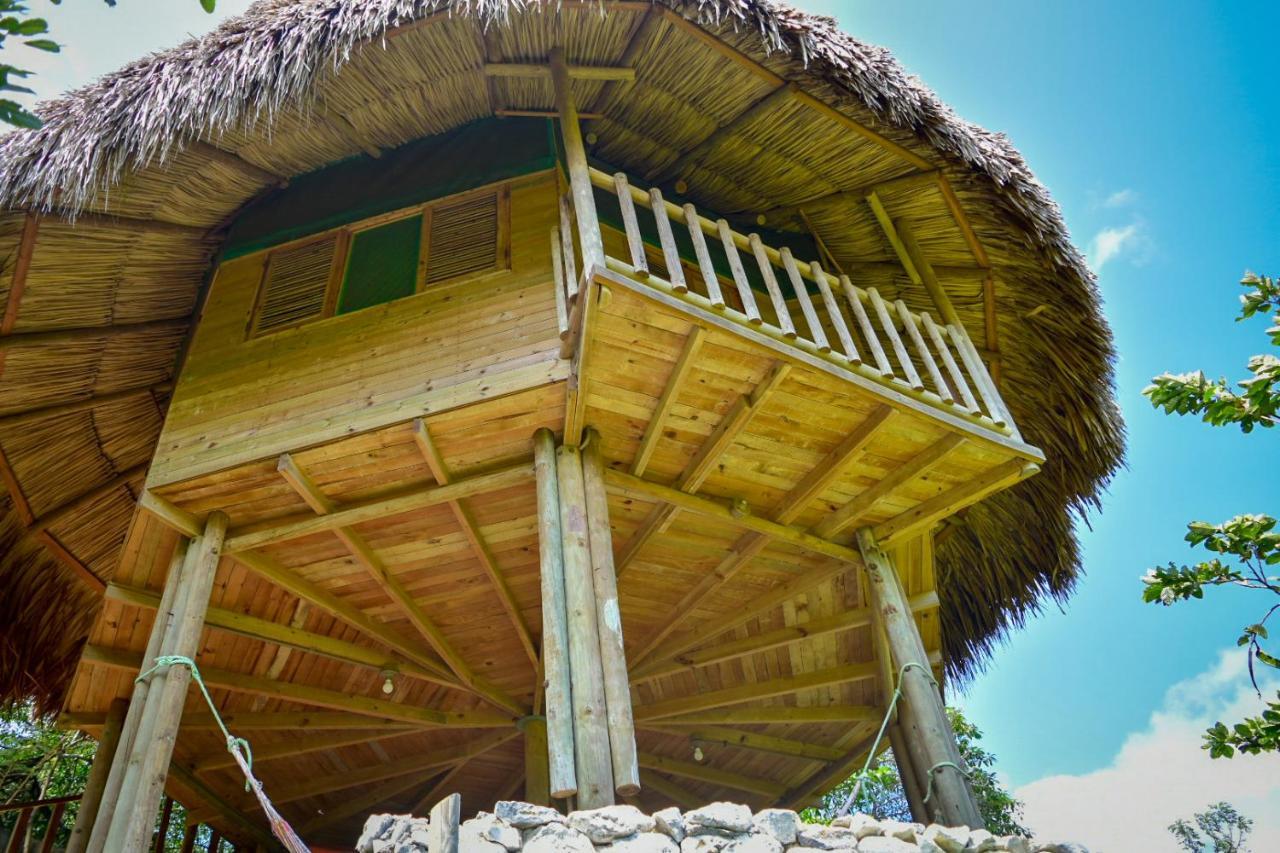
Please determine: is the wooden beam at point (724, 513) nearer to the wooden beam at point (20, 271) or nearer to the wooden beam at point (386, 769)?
the wooden beam at point (386, 769)

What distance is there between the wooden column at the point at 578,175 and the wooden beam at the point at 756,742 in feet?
17.2

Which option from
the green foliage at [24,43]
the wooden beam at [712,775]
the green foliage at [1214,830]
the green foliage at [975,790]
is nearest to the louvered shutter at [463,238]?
the green foliage at [24,43]

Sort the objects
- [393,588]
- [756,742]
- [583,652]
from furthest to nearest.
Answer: [756,742] < [393,588] < [583,652]

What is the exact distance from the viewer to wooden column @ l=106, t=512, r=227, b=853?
4.34m

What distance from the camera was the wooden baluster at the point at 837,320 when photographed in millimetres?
4938

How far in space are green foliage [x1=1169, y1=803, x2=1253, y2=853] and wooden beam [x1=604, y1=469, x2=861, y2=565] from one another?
13.8 metres

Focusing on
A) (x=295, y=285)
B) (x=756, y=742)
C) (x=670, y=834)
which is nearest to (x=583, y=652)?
(x=670, y=834)

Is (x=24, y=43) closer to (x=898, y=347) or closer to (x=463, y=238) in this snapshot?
(x=463, y=238)

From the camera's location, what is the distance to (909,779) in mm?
5797

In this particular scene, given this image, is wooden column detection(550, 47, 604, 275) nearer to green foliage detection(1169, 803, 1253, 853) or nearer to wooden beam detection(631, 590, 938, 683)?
wooden beam detection(631, 590, 938, 683)

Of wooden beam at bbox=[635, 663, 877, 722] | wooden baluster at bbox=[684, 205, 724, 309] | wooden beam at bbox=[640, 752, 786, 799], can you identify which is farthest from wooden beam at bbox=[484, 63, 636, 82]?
wooden beam at bbox=[640, 752, 786, 799]

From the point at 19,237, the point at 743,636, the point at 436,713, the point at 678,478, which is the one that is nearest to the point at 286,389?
the point at 19,237

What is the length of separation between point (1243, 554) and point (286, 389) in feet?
17.4

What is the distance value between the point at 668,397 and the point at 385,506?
1.88 meters
